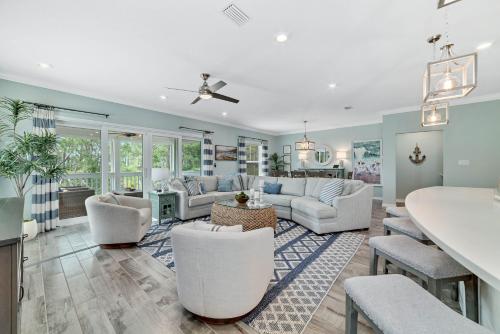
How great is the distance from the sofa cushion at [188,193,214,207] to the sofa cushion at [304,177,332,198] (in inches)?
86.8

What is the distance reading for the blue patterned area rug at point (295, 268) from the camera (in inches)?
62.2

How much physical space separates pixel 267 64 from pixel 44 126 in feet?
13.0

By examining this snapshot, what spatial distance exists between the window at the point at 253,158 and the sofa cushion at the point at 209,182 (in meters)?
3.12

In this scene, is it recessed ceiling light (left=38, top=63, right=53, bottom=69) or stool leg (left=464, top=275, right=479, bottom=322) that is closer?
stool leg (left=464, top=275, right=479, bottom=322)

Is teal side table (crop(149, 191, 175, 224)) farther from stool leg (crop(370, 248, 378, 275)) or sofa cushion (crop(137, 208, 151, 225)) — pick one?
stool leg (crop(370, 248, 378, 275))

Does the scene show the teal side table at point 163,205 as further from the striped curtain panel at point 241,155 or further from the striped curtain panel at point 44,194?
the striped curtain panel at point 241,155

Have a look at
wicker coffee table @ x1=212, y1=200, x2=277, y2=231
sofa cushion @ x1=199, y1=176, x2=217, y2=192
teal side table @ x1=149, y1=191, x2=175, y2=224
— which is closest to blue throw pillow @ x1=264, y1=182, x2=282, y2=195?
sofa cushion @ x1=199, y1=176, x2=217, y2=192

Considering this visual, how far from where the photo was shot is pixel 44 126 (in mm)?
3561

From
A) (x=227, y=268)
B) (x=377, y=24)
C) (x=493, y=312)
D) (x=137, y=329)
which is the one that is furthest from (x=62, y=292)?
(x=377, y=24)

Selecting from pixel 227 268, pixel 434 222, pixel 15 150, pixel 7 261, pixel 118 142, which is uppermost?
pixel 118 142

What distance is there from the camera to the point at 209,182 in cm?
527

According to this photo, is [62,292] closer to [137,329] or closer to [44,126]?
[137,329]

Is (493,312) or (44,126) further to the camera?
(44,126)

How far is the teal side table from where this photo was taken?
3.94 m
